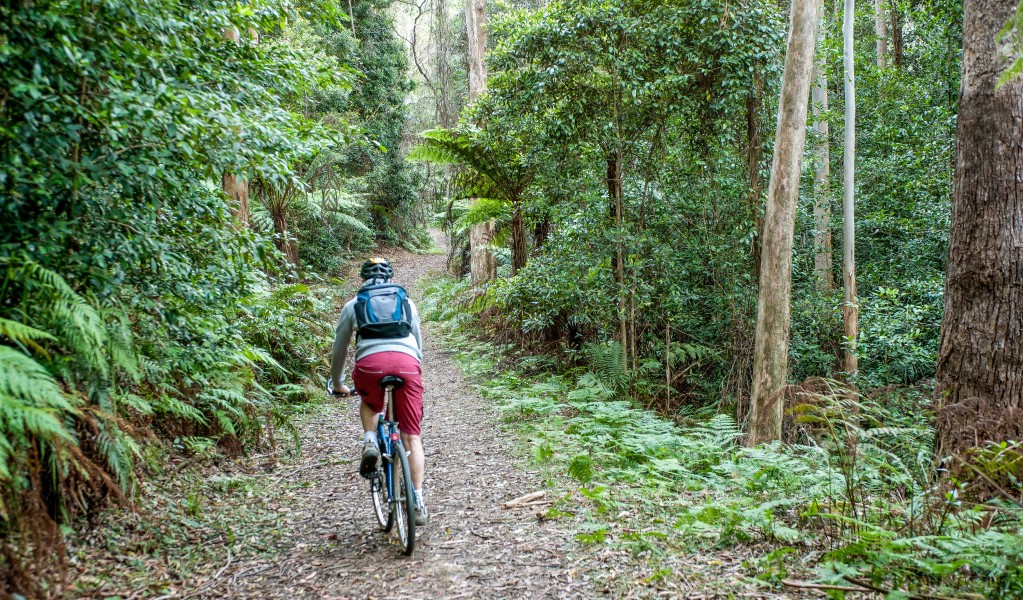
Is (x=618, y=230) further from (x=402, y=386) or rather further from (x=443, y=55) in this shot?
(x=443, y=55)

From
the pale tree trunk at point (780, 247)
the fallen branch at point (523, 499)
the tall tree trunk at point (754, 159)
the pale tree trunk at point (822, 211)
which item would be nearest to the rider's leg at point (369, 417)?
the fallen branch at point (523, 499)

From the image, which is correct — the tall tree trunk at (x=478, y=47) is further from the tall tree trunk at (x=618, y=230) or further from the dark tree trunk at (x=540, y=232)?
the tall tree trunk at (x=618, y=230)

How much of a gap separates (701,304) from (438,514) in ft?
22.8

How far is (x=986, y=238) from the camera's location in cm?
526

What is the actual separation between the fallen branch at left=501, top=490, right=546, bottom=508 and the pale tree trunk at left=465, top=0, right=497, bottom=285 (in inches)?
432

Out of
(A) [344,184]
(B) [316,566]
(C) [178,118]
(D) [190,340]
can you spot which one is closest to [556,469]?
(B) [316,566]

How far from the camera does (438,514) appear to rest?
16.1 ft

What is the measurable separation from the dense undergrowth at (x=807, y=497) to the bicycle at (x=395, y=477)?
1118 mm

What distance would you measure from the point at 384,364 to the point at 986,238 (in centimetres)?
517

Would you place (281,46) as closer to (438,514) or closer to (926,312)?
(438,514)

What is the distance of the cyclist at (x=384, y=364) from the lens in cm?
416

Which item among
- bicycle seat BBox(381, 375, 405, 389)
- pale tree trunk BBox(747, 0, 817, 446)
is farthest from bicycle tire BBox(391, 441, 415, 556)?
pale tree trunk BBox(747, 0, 817, 446)

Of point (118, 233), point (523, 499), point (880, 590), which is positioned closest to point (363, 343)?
point (118, 233)

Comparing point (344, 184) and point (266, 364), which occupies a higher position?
point (344, 184)
